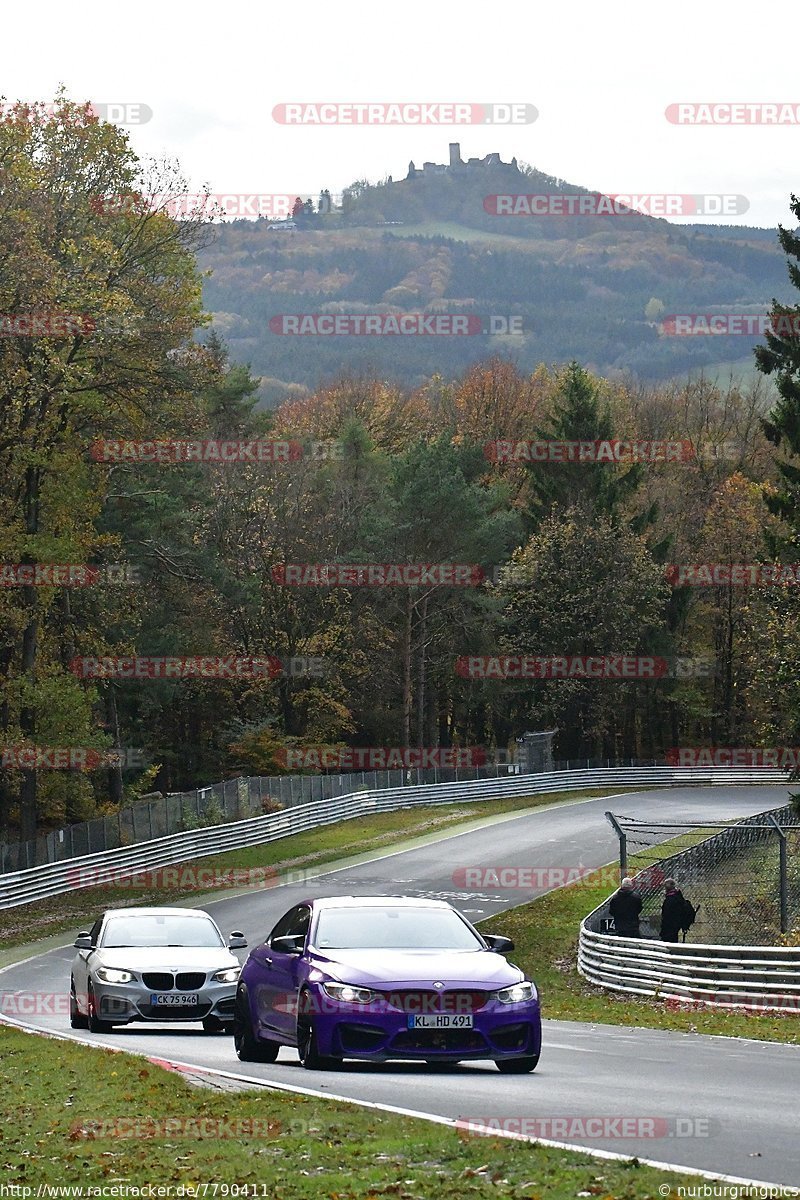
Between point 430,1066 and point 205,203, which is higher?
point 205,203

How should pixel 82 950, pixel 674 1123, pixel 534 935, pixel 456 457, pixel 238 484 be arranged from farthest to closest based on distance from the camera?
pixel 456 457, pixel 238 484, pixel 534 935, pixel 82 950, pixel 674 1123

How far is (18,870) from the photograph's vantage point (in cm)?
4019

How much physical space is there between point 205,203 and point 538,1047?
33.5m

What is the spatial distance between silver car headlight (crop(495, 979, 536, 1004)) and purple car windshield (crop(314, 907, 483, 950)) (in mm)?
848

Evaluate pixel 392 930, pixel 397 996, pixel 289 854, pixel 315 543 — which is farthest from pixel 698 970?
pixel 315 543

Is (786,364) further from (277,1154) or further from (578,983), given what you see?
(277,1154)

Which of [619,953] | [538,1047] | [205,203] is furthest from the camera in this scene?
[205,203]

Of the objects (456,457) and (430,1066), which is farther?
(456,457)

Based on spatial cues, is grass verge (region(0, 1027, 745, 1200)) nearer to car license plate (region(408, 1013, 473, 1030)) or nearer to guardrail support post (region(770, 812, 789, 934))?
car license plate (region(408, 1013, 473, 1030))

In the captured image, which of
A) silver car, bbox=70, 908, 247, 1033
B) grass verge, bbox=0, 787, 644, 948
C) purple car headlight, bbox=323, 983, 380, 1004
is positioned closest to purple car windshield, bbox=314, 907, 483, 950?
purple car headlight, bbox=323, 983, 380, 1004

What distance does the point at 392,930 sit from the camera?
1416 cm

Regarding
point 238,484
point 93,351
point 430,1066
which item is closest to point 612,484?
point 238,484

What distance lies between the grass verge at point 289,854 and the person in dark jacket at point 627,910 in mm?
14259

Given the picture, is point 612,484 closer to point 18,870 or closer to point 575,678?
point 575,678
